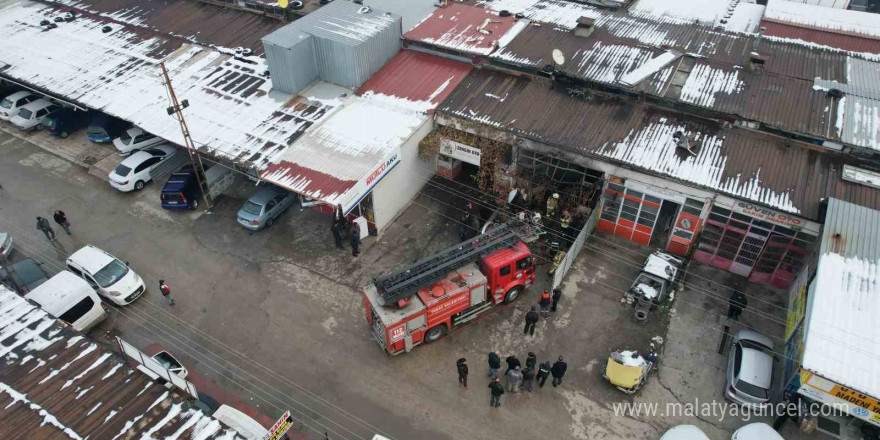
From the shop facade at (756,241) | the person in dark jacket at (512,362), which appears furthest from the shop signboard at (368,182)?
Answer: the shop facade at (756,241)

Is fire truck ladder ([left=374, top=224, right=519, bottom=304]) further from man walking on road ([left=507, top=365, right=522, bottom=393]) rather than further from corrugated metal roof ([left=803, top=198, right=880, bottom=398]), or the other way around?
corrugated metal roof ([left=803, top=198, right=880, bottom=398])

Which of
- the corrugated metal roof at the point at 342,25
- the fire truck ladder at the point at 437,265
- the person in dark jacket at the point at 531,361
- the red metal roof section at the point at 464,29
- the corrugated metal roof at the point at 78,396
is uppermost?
the corrugated metal roof at the point at 342,25

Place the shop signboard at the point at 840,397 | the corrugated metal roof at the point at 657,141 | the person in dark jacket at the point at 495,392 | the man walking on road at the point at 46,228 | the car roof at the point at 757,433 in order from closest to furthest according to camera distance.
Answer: the shop signboard at the point at 840,397 < the car roof at the point at 757,433 < the person in dark jacket at the point at 495,392 < the corrugated metal roof at the point at 657,141 < the man walking on road at the point at 46,228

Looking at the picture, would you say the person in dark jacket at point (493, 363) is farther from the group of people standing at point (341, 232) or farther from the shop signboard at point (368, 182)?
the group of people standing at point (341, 232)

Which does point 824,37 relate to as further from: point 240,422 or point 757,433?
point 240,422

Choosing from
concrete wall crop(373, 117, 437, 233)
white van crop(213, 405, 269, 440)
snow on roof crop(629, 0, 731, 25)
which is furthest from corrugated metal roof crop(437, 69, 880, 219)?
white van crop(213, 405, 269, 440)

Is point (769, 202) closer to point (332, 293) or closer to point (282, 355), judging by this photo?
point (332, 293)

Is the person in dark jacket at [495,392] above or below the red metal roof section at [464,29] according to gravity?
below
